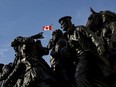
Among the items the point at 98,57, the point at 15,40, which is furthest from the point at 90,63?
the point at 15,40

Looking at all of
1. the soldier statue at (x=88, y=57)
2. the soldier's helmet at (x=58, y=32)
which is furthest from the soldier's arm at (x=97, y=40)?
the soldier's helmet at (x=58, y=32)

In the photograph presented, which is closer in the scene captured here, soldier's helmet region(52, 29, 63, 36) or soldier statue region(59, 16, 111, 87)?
soldier statue region(59, 16, 111, 87)

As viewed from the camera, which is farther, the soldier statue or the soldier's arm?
the soldier statue

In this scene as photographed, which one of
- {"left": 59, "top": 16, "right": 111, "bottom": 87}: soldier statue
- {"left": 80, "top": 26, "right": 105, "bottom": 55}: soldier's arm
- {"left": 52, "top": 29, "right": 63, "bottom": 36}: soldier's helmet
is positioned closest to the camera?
{"left": 80, "top": 26, "right": 105, "bottom": 55}: soldier's arm

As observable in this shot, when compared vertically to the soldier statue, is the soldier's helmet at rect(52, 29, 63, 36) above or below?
above

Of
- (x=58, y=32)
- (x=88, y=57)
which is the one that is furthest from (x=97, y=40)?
(x=58, y=32)

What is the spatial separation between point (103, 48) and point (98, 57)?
396 mm

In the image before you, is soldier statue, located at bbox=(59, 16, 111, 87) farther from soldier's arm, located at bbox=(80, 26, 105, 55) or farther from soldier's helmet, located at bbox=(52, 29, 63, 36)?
soldier's helmet, located at bbox=(52, 29, 63, 36)

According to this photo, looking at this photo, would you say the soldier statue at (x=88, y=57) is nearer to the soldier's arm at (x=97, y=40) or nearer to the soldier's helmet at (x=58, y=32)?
the soldier's arm at (x=97, y=40)

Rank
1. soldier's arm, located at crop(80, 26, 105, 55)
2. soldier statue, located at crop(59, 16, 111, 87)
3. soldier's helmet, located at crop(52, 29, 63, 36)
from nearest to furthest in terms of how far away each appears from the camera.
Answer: soldier's arm, located at crop(80, 26, 105, 55), soldier statue, located at crop(59, 16, 111, 87), soldier's helmet, located at crop(52, 29, 63, 36)

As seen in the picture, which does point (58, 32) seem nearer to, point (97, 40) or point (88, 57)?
point (88, 57)

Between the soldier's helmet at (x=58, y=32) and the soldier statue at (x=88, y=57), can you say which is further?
the soldier's helmet at (x=58, y=32)

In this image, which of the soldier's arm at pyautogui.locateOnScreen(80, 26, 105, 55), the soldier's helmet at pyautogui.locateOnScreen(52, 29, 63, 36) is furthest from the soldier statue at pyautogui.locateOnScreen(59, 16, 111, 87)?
the soldier's helmet at pyautogui.locateOnScreen(52, 29, 63, 36)

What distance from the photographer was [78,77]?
10.4m
